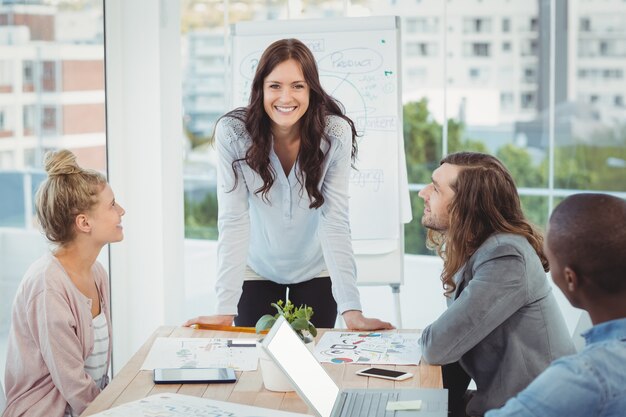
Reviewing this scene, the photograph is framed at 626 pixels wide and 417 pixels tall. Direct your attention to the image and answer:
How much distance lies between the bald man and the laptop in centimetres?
52

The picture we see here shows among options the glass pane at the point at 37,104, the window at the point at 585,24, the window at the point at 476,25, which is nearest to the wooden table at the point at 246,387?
the glass pane at the point at 37,104

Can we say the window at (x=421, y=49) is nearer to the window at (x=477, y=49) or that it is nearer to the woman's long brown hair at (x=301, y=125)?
the window at (x=477, y=49)

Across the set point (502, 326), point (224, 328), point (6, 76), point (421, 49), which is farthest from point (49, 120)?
point (421, 49)

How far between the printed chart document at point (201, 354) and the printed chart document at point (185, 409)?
0.28m

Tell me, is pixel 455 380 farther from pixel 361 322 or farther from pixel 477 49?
pixel 477 49

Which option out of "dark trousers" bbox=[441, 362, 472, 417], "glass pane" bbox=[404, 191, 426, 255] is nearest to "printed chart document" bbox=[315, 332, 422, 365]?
"dark trousers" bbox=[441, 362, 472, 417]

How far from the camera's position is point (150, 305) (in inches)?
171

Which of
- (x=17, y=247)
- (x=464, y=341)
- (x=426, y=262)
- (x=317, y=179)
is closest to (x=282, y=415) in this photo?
(x=464, y=341)

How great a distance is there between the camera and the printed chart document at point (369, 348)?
2.27 metres

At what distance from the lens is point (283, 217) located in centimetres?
287

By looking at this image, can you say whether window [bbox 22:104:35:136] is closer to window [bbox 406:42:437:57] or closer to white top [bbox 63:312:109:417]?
white top [bbox 63:312:109:417]

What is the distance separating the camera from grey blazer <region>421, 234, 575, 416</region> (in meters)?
2.18

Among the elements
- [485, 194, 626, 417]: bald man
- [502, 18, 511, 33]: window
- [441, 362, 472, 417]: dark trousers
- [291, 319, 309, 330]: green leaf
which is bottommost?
[441, 362, 472, 417]: dark trousers

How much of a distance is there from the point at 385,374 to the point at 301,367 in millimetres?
302
